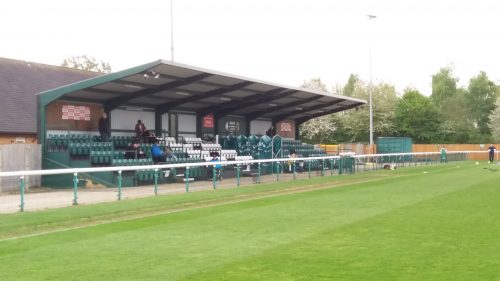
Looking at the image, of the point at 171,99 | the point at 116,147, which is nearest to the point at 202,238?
the point at 116,147

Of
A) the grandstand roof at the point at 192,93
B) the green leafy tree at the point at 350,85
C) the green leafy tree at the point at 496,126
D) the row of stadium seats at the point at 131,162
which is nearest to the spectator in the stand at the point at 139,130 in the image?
the grandstand roof at the point at 192,93

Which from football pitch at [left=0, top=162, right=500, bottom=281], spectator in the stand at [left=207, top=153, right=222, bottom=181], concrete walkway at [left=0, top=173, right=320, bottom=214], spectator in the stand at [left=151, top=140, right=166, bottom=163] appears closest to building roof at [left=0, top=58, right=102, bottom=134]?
spectator in the stand at [left=151, top=140, right=166, bottom=163]

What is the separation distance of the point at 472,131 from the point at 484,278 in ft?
233

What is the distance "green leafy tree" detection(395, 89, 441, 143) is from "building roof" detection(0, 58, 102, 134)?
41.7m

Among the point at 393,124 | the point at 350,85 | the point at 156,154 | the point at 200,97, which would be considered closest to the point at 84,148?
the point at 156,154

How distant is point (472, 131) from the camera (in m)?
73.4

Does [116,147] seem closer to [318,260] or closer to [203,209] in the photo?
[203,209]

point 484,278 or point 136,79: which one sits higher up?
point 136,79

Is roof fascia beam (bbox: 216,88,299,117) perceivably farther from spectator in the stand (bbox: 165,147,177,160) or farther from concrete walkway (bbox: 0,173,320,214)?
concrete walkway (bbox: 0,173,320,214)

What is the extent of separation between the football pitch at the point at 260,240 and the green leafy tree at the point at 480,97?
69516 mm

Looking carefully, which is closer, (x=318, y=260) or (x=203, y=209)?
(x=318, y=260)

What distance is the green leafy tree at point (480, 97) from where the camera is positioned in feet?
266

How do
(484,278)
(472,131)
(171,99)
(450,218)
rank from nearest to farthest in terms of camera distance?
(484,278)
(450,218)
(171,99)
(472,131)

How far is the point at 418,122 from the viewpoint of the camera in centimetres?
7006
